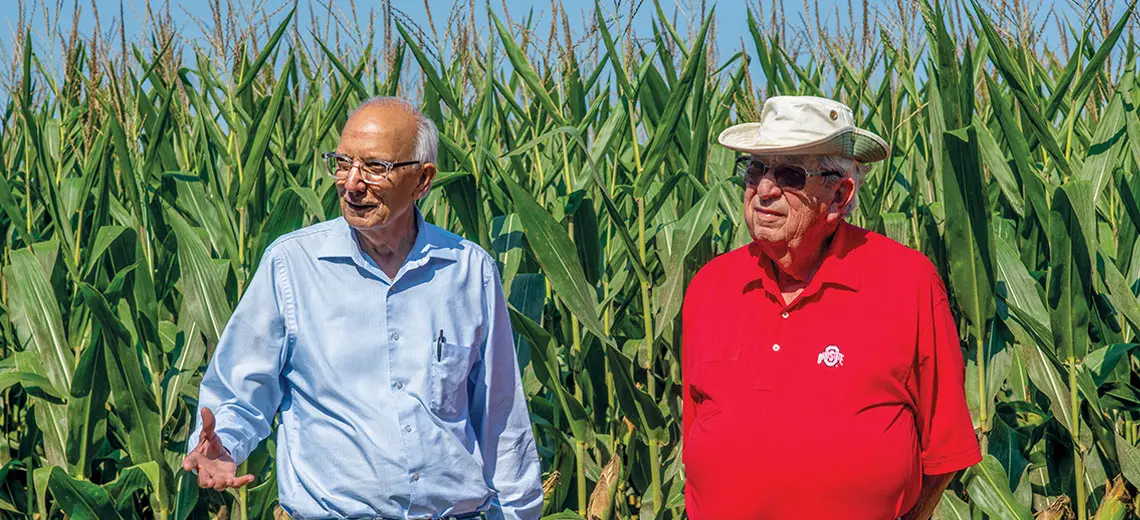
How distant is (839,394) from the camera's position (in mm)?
2326

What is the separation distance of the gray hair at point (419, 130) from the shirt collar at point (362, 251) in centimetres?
12

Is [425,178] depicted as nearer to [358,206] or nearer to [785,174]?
[358,206]

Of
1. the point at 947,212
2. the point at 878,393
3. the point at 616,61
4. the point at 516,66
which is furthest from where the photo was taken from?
the point at 516,66

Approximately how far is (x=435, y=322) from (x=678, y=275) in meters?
1.50

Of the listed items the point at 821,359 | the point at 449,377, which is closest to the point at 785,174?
the point at 821,359

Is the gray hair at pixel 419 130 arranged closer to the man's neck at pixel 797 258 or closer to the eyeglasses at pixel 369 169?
the eyeglasses at pixel 369 169

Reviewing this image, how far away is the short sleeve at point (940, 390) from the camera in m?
2.35

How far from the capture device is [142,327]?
3.93 metres

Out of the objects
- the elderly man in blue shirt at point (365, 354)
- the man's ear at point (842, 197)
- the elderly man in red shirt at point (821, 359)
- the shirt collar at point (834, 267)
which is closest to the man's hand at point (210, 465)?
the elderly man in blue shirt at point (365, 354)

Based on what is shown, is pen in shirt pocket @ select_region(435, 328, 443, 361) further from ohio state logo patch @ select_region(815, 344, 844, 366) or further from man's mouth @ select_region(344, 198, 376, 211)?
ohio state logo patch @ select_region(815, 344, 844, 366)

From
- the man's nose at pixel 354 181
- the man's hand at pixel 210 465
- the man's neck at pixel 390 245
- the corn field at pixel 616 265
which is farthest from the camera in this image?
the corn field at pixel 616 265

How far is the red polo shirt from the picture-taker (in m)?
2.32

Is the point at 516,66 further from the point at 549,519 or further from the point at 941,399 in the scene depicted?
the point at 941,399

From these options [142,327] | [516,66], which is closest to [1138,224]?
[516,66]
